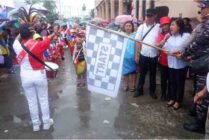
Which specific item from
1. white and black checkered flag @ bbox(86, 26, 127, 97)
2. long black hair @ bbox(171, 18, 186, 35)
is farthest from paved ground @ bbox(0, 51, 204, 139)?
long black hair @ bbox(171, 18, 186, 35)

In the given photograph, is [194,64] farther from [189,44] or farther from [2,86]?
[2,86]

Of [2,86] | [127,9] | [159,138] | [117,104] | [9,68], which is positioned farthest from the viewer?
[127,9]

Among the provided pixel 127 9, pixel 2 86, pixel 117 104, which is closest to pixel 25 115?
pixel 117 104

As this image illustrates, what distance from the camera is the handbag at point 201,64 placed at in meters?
3.98

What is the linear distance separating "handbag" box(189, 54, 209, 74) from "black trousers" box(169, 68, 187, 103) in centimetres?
83

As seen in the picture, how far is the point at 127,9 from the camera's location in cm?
1908

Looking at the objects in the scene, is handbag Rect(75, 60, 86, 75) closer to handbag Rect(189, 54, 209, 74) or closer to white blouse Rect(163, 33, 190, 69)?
white blouse Rect(163, 33, 190, 69)

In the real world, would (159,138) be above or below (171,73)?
below

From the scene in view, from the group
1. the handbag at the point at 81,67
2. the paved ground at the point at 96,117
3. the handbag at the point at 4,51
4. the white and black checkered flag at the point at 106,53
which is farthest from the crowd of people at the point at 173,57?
the handbag at the point at 4,51

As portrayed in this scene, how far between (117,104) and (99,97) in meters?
0.64

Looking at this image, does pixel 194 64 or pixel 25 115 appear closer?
pixel 194 64

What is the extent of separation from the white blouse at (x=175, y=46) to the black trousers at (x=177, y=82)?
10 cm

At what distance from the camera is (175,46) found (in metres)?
4.96

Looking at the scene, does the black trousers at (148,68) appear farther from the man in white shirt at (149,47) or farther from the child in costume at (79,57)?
the child in costume at (79,57)
